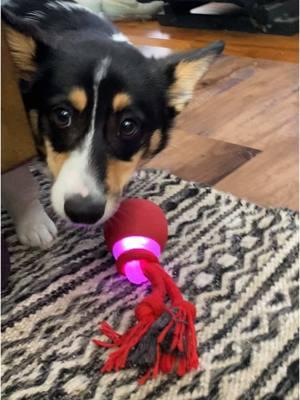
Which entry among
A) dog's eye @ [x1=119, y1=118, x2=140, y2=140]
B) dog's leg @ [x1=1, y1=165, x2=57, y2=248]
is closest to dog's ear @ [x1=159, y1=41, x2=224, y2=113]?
dog's eye @ [x1=119, y1=118, x2=140, y2=140]

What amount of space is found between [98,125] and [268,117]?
3.22 feet

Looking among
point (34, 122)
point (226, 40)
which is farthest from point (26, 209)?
point (226, 40)

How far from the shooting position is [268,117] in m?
2.03

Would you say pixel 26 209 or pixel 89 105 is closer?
pixel 89 105

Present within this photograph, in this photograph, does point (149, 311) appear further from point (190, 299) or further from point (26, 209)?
point (26, 209)

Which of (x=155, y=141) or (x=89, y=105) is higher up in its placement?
(x=89, y=105)

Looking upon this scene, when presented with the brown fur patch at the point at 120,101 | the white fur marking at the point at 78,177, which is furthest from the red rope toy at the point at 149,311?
the brown fur patch at the point at 120,101

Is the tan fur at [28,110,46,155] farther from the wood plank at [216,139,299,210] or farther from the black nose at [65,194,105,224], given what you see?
the wood plank at [216,139,299,210]

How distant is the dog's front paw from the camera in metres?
1.40

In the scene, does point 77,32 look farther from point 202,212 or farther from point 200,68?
point 202,212

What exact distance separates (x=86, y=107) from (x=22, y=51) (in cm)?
22

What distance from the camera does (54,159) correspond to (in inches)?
49.3

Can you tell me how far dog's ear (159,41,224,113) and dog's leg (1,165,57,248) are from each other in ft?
1.38

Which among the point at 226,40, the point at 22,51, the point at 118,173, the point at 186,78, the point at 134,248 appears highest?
the point at 22,51
